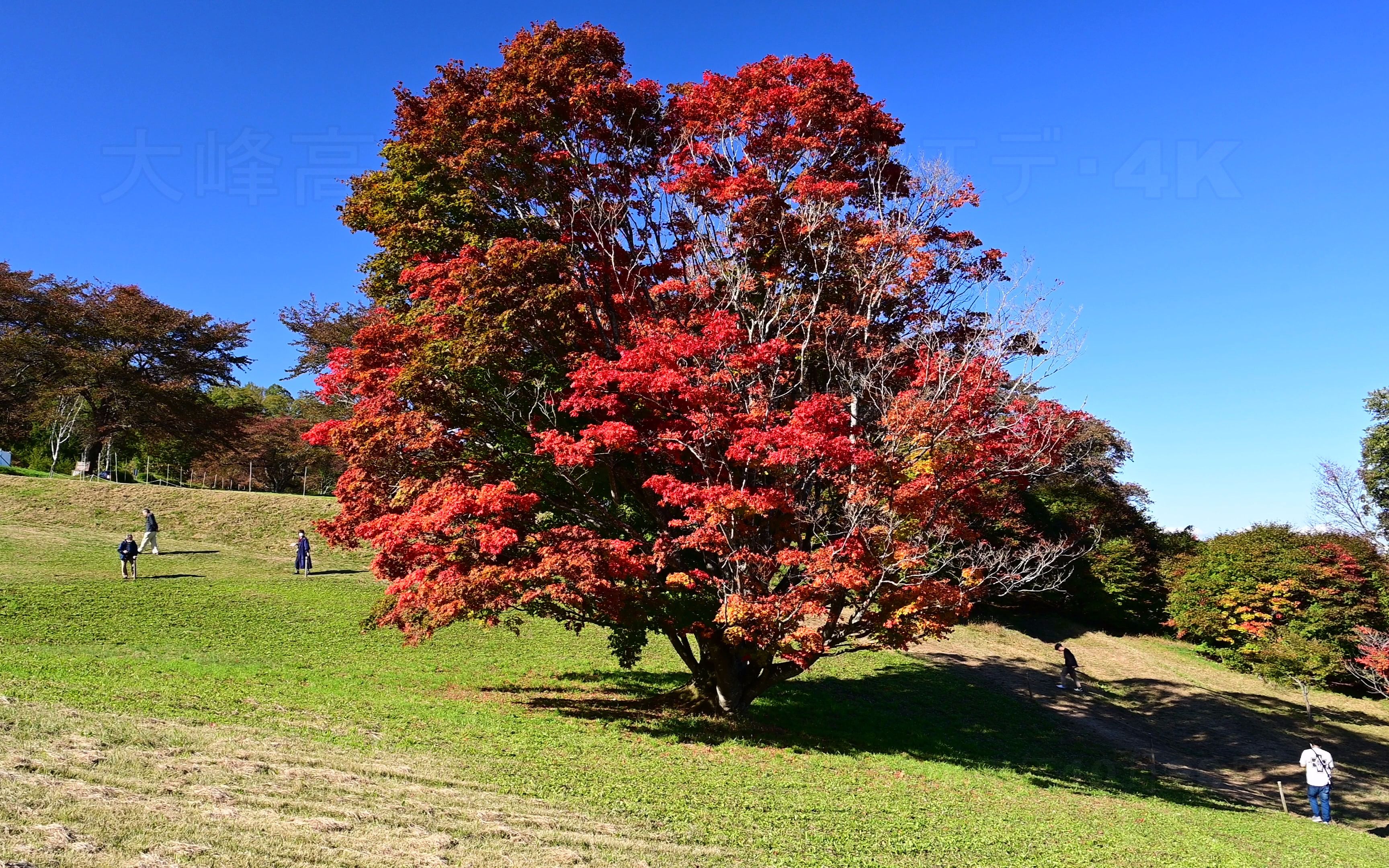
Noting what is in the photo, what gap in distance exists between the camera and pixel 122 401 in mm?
34000

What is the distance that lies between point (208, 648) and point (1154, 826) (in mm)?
17227

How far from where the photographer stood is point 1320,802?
572 inches

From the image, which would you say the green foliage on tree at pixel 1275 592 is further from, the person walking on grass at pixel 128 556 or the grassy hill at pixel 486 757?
the person walking on grass at pixel 128 556

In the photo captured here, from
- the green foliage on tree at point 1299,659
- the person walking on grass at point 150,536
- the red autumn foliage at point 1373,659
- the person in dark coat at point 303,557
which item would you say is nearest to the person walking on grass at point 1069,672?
the red autumn foliage at point 1373,659

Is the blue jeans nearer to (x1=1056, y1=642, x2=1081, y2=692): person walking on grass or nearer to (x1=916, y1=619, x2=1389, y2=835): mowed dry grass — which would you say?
(x1=916, y1=619, x2=1389, y2=835): mowed dry grass

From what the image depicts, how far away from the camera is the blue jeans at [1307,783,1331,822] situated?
564 inches

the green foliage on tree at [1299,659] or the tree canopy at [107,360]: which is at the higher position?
the tree canopy at [107,360]

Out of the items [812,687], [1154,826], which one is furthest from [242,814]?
[812,687]

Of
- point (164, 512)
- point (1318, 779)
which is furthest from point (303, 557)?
point (1318, 779)

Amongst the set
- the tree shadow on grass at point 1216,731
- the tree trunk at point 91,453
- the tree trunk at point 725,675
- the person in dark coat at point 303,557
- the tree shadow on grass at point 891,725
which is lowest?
the tree shadow on grass at point 1216,731

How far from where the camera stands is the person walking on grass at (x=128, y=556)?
19.2 metres

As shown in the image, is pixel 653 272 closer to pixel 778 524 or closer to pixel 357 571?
pixel 778 524

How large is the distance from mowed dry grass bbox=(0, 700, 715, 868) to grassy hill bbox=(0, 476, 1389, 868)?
0.03m

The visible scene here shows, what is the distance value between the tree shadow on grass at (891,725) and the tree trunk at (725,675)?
385 mm
